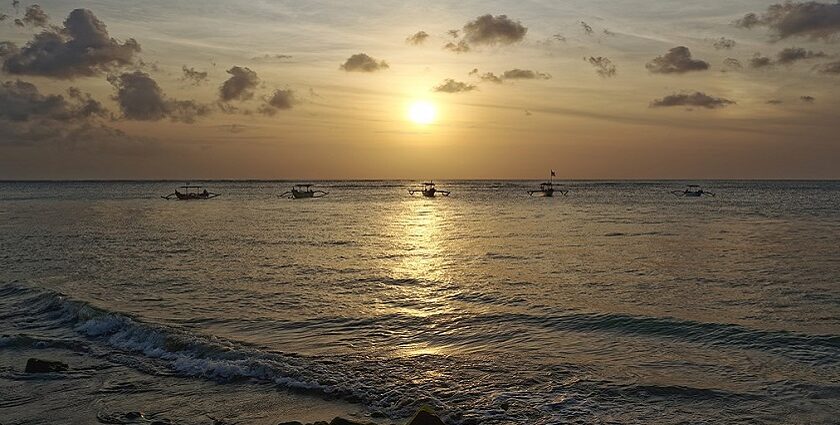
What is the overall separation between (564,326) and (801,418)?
8.09 metres

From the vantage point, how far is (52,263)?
34969mm

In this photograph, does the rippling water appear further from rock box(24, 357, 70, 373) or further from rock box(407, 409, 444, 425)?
rock box(407, 409, 444, 425)

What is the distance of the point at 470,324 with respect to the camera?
780 inches

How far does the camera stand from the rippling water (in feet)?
42.9

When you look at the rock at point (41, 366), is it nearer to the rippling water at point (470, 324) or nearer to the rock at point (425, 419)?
the rippling water at point (470, 324)

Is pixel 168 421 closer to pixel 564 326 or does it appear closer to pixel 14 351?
pixel 14 351

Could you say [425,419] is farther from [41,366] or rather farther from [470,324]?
[41,366]

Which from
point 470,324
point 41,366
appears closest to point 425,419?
point 470,324

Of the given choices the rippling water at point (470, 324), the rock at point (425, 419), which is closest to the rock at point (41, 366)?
the rippling water at point (470, 324)

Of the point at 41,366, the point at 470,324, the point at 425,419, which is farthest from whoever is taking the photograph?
the point at 470,324

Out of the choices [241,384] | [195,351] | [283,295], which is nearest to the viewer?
Result: [241,384]

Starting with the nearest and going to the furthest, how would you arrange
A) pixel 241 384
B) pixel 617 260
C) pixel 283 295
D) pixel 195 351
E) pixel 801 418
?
pixel 801 418, pixel 241 384, pixel 195 351, pixel 283 295, pixel 617 260

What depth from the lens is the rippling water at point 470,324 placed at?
42.9ft

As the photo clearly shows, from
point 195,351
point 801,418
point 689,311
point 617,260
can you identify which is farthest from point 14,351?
point 617,260
